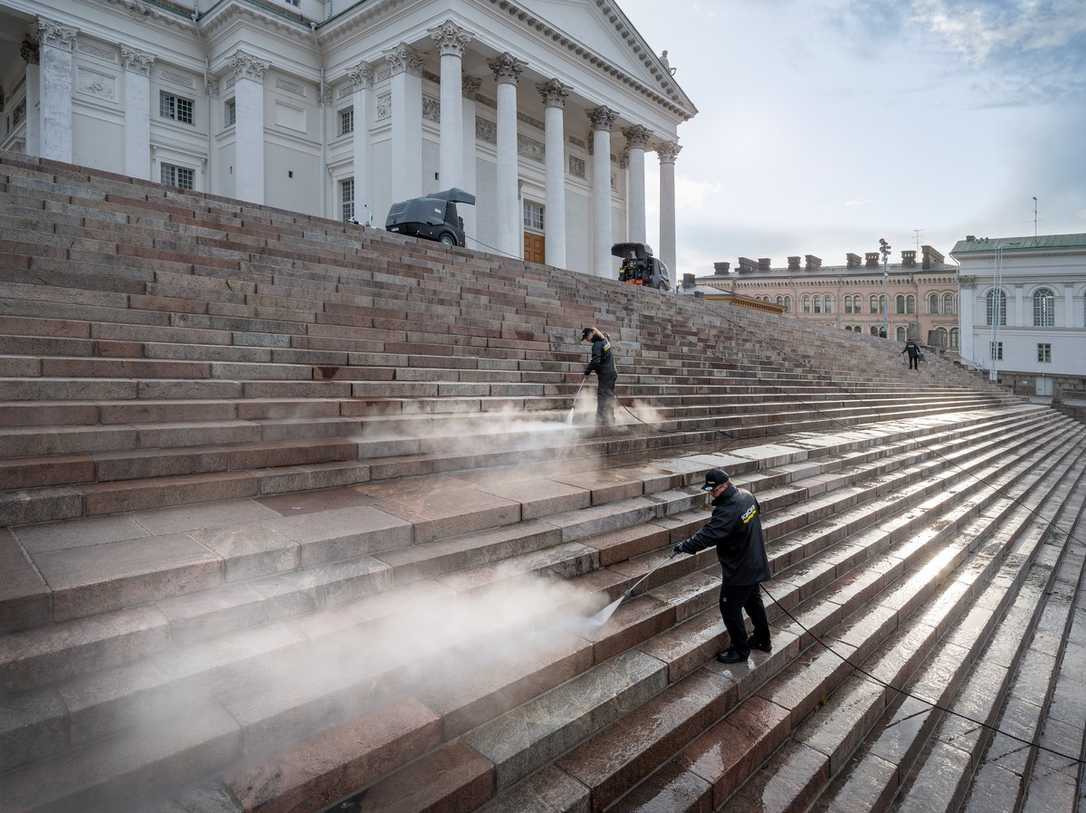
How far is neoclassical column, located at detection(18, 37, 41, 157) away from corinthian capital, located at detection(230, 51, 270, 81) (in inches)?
259

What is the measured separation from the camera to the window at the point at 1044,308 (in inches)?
→ 2050

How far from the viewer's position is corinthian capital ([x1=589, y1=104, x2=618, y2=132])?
99.9 feet

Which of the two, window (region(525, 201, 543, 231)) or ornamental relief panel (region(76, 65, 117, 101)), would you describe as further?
window (region(525, 201, 543, 231))

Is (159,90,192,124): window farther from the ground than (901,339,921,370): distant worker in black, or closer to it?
farther from the ground

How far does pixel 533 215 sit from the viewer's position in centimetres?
3250

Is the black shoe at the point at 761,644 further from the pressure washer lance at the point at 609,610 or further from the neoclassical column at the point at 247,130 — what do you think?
the neoclassical column at the point at 247,130

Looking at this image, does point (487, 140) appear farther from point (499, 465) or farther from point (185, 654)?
point (185, 654)

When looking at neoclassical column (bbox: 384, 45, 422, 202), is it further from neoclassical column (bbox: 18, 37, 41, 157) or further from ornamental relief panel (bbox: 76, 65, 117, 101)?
neoclassical column (bbox: 18, 37, 41, 157)

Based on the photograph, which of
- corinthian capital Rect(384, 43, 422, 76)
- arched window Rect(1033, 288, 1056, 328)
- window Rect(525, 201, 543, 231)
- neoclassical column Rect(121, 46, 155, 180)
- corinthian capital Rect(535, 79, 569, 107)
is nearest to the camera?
neoclassical column Rect(121, 46, 155, 180)

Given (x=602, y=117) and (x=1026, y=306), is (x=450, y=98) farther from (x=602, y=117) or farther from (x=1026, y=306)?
(x=1026, y=306)

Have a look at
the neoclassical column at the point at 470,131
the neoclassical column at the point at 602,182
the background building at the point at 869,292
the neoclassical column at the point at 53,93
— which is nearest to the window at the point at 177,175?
the neoclassical column at the point at 53,93

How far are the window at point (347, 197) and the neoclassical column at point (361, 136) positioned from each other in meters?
1.31

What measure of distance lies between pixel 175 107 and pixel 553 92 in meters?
16.0

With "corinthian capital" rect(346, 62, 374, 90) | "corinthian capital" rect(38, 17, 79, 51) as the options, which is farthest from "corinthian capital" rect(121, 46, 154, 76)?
"corinthian capital" rect(346, 62, 374, 90)
